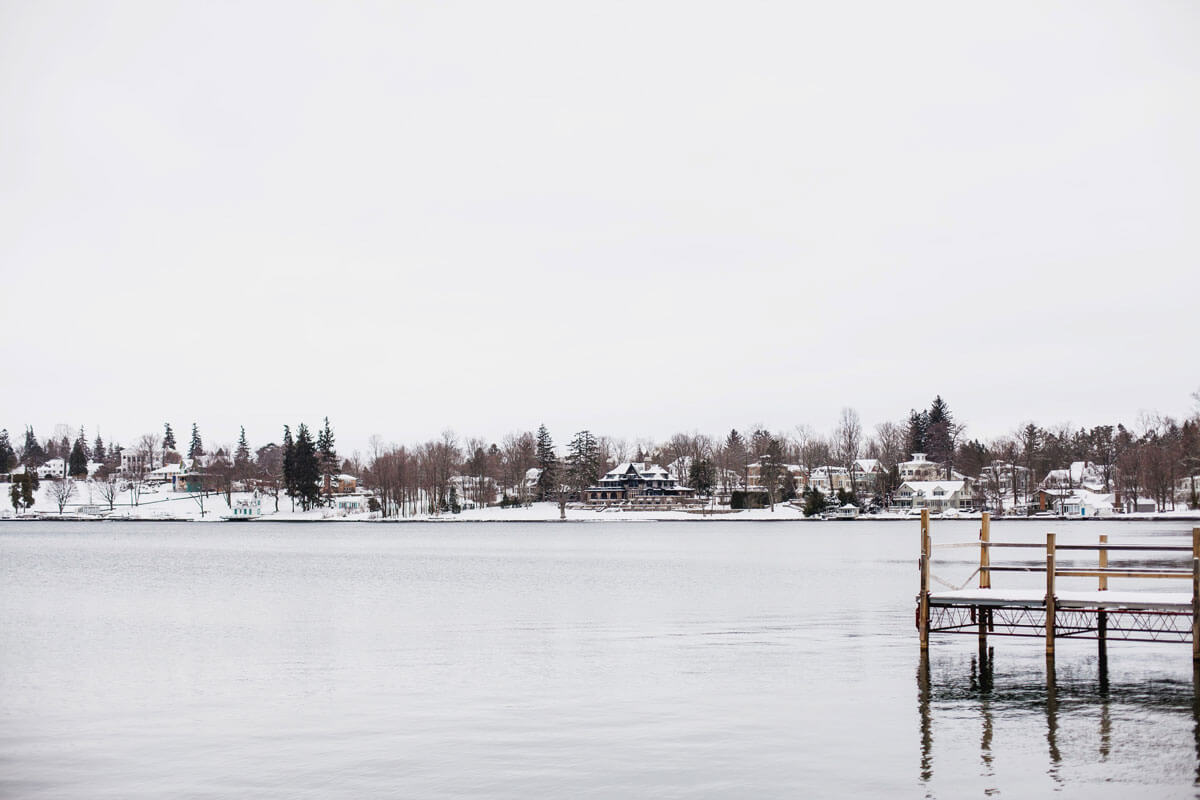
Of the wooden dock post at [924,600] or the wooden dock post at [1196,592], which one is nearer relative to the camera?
the wooden dock post at [1196,592]

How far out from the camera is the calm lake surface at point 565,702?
62.3ft

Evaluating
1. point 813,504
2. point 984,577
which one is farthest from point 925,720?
point 813,504

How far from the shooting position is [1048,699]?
2459 cm

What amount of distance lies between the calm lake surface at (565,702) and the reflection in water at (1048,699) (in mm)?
93

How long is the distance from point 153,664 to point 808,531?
120 meters

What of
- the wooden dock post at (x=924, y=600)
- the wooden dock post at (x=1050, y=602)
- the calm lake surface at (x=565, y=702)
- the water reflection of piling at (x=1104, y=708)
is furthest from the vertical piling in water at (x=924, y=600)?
the water reflection of piling at (x=1104, y=708)

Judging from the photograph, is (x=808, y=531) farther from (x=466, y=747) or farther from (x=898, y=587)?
(x=466, y=747)

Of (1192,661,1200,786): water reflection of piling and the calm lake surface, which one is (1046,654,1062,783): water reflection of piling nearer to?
the calm lake surface

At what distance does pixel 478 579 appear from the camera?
65.5m

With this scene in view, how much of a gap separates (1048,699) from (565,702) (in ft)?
34.7

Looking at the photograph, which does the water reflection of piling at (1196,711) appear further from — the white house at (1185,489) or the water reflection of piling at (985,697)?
the white house at (1185,489)

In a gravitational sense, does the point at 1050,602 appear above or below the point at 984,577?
below

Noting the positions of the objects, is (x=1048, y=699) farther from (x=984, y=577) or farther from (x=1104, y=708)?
(x=984, y=577)

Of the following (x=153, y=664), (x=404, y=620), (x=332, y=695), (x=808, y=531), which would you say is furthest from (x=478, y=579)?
(x=808, y=531)
